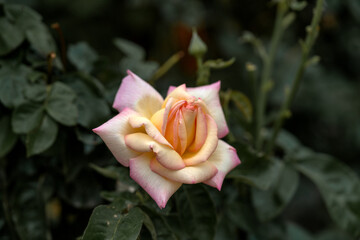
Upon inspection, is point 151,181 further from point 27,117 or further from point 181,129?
point 27,117

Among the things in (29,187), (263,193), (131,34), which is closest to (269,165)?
(263,193)

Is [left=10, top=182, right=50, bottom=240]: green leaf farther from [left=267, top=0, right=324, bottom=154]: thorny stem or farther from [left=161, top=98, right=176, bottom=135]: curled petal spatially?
[left=267, top=0, right=324, bottom=154]: thorny stem

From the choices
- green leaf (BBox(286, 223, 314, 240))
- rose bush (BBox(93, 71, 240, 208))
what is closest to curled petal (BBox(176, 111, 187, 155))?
rose bush (BBox(93, 71, 240, 208))

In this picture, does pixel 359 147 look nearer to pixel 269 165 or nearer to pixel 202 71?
pixel 269 165

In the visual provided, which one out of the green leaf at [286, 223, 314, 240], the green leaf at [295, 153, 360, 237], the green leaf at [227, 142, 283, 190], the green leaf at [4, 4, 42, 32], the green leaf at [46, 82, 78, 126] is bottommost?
the green leaf at [286, 223, 314, 240]

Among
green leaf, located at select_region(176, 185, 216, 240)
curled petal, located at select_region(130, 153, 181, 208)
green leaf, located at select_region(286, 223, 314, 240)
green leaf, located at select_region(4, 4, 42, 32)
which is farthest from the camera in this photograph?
green leaf, located at select_region(286, 223, 314, 240)

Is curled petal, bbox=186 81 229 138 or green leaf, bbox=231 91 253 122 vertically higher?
curled petal, bbox=186 81 229 138
